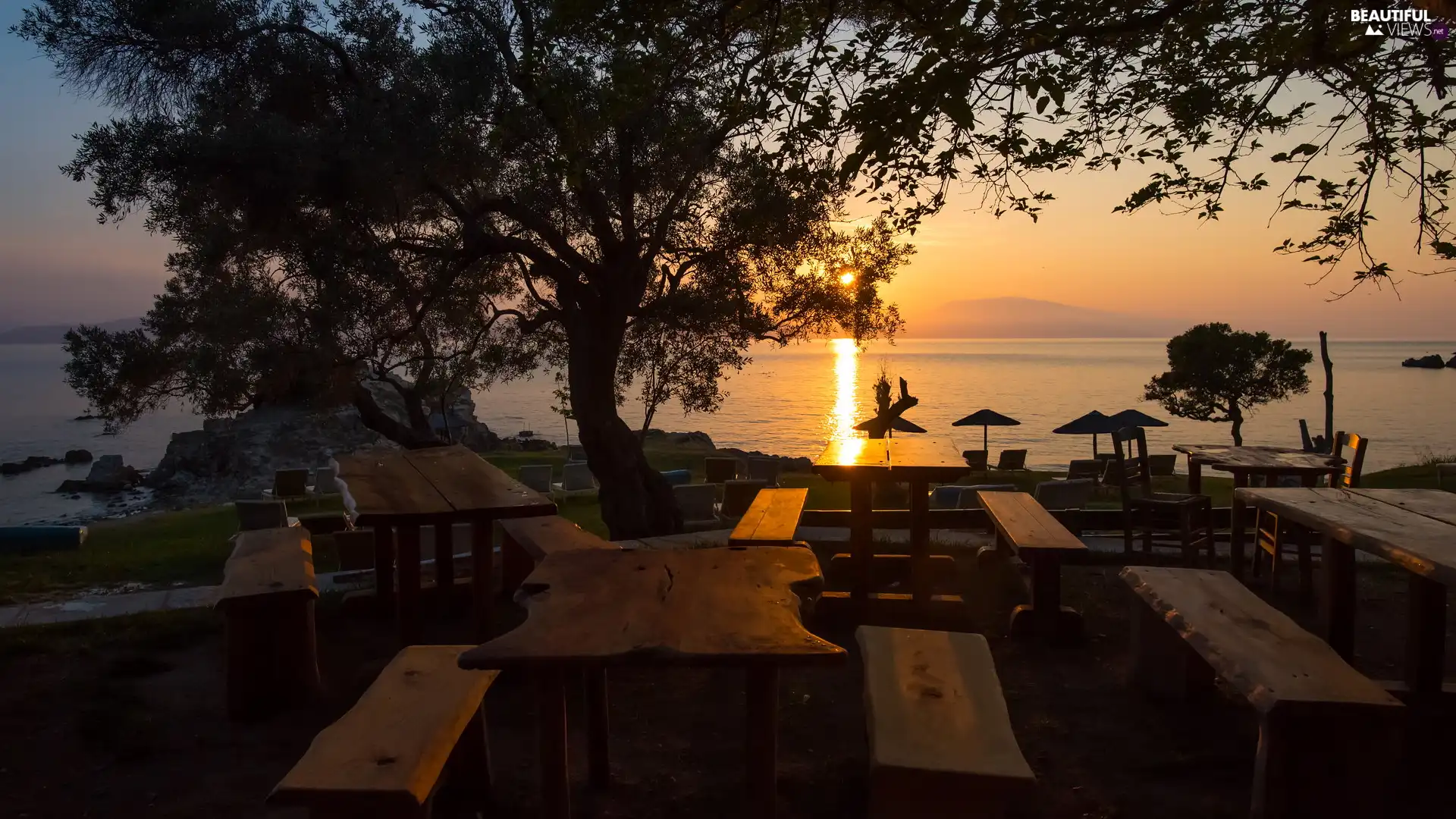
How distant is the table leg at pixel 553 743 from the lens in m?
2.78

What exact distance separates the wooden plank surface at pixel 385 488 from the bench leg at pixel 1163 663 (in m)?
3.62

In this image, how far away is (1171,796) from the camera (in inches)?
134

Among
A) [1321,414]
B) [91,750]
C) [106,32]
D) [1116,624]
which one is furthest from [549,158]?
[1321,414]

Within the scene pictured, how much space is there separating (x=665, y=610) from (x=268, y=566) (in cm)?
305

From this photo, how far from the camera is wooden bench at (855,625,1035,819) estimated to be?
93.9 inches

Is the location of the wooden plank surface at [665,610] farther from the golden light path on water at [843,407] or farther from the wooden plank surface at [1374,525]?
the golden light path on water at [843,407]

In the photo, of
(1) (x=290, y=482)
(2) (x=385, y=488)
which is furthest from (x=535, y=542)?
(1) (x=290, y=482)

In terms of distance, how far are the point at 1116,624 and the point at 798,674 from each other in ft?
8.02

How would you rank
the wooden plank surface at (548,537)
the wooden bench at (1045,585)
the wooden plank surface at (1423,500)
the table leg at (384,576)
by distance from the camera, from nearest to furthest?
the wooden plank surface at (1423,500)
the wooden plank surface at (548,537)
the wooden bench at (1045,585)
the table leg at (384,576)

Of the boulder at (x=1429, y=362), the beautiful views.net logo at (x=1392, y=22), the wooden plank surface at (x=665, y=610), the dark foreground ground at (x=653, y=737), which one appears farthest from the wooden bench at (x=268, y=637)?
the boulder at (x=1429, y=362)

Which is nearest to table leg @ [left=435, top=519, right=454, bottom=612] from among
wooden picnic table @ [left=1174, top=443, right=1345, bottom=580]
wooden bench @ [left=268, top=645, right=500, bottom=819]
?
wooden bench @ [left=268, top=645, right=500, bottom=819]

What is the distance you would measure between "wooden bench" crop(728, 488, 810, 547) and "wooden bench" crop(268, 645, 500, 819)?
2146 mm

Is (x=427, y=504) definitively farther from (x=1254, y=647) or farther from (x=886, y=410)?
(x=886, y=410)

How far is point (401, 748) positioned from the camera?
104 inches
